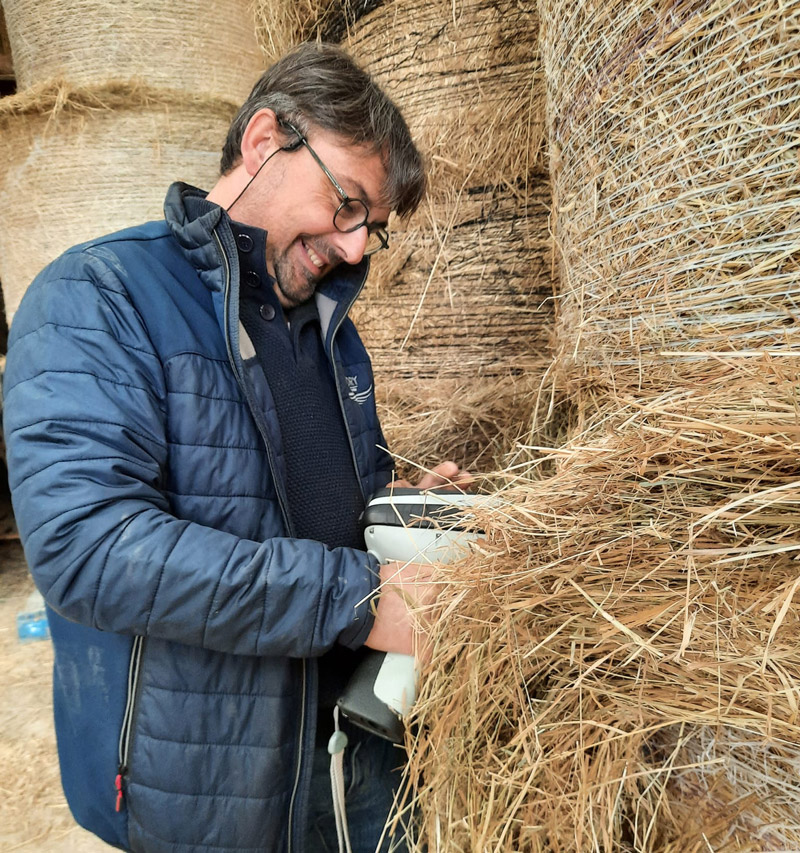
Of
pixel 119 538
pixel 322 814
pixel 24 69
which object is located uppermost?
pixel 24 69

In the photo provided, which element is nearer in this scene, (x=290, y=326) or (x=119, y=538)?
(x=119, y=538)

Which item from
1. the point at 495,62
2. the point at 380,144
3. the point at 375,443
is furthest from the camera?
the point at 495,62

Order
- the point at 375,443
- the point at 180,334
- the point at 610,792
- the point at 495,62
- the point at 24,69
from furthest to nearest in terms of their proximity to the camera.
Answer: the point at 24,69 < the point at 495,62 < the point at 375,443 < the point at 180,334 < the point at 610,792

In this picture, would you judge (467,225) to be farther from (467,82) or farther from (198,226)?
(198,226)

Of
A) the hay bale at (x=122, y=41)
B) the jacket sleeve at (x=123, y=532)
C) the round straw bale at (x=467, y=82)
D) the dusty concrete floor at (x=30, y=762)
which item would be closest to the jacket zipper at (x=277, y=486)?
the jacket sleeve at (x=123, y=532)

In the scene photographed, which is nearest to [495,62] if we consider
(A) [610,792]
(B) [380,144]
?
(B) [380,144]

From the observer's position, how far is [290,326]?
3.28 ft

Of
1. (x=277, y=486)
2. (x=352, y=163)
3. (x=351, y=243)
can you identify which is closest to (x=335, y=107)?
(x=352, y=163)

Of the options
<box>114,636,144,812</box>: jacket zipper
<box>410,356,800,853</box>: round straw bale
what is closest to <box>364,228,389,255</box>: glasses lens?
<box>410,356,800,853</box>: round straw bale

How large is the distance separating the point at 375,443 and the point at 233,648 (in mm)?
510

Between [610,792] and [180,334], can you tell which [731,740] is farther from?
[180,334]

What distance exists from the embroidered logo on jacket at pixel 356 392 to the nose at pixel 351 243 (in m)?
0.21

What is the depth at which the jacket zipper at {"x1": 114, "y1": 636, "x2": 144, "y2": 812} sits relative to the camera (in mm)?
725

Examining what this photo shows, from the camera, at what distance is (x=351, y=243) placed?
0.96m
